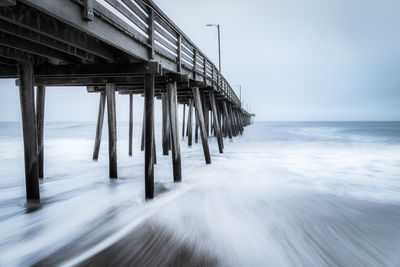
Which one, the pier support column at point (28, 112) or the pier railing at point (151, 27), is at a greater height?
the pier railing at point (151, 27)

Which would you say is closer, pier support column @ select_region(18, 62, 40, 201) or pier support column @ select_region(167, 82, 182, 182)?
pier support column @ select_region(18, 62, 40, 201)

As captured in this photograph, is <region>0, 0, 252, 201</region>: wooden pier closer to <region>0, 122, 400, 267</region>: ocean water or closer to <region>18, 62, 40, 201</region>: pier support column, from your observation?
<region>18, 62, 40, 201</region>: pier support column

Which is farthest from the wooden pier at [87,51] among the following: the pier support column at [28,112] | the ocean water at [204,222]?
the ocean water at [204,222]

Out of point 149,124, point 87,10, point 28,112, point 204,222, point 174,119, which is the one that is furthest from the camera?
point 174,119

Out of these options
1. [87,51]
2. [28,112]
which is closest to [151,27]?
[87,51]

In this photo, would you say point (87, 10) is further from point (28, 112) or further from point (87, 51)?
point (28, 112)

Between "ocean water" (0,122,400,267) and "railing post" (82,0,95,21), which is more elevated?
"railing post" (82,0,95,21)

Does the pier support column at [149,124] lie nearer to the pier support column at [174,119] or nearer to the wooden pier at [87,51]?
the wooden pier at [87,51]

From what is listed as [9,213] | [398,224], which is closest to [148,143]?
[9,213]

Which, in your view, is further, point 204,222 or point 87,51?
point 204,222

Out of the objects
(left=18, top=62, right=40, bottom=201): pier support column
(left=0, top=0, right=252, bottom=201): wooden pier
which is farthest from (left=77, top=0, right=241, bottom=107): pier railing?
(left=18, top=62, right=40, bottom=201): pier support column

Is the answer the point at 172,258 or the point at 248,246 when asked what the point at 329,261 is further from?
the point at 172,258

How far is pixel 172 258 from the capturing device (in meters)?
2.67

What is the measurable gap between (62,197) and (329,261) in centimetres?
478
